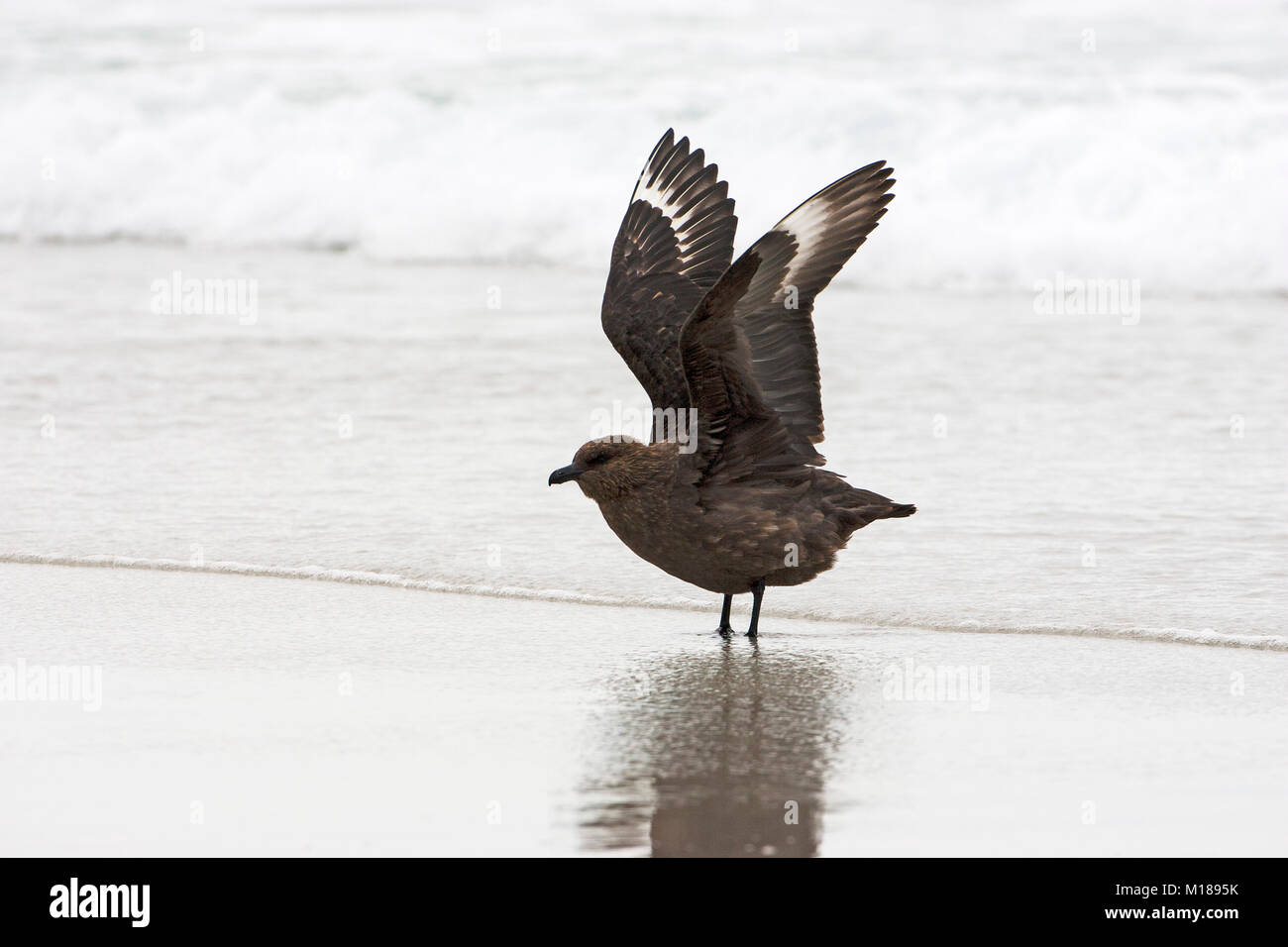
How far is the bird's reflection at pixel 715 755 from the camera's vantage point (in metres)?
A: 3.20

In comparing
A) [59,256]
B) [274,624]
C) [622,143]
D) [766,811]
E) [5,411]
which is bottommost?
[766,811]

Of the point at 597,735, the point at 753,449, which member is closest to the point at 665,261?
the point at 753,449

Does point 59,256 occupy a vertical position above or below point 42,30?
below

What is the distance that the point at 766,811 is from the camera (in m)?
3.33

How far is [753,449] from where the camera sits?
480 centimetres

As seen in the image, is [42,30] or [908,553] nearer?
[908,553]

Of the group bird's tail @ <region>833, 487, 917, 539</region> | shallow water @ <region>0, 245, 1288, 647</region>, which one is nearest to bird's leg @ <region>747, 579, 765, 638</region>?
bird's tail @ <region>833, 487, 917, 539</region>

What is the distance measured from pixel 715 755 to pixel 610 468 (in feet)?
4.09

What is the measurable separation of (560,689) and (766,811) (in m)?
1.09

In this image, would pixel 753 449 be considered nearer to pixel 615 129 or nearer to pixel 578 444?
pixel 578 444

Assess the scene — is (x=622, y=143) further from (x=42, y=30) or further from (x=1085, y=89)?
(x=42, y=30)

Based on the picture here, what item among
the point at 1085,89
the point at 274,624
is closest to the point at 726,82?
the point at 1085,89
